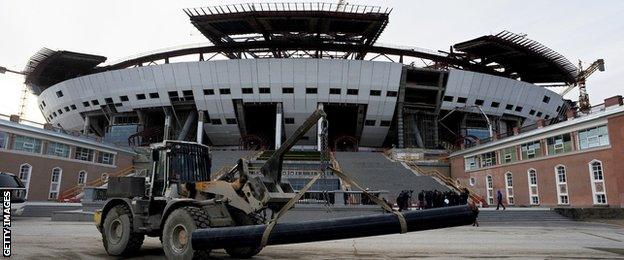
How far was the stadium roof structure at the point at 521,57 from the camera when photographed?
53.3 meters

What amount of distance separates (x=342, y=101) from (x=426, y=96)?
13392 mm

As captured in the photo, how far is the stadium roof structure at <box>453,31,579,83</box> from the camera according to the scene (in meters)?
53.3

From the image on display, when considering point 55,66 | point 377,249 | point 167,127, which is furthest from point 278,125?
point 377,249

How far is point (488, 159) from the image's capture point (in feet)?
125

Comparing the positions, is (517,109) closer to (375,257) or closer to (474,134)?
(474,134)

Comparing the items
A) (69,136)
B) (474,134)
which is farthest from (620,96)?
(69,136)

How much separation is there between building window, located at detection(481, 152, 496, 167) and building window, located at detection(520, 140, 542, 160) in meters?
4.04

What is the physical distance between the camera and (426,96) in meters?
59.1

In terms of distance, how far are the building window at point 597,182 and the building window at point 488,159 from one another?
10.7 m

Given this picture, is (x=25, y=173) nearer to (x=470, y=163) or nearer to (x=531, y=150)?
(x=470, y=163)

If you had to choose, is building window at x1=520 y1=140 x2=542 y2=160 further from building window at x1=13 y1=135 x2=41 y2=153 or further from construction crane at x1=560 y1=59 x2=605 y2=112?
construction crane at x1=560 y1=59 x2=605 y2=112

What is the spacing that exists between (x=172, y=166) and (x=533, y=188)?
3085 cm

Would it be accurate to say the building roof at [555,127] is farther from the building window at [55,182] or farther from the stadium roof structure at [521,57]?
the building window at [55,182]

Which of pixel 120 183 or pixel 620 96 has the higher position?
pixel 620 96
